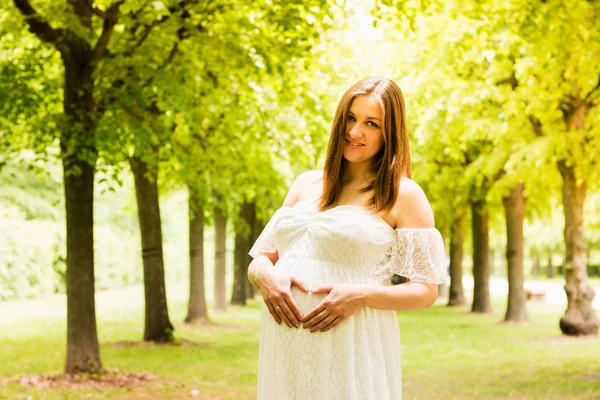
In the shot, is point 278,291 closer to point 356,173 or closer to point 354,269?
point 354,269

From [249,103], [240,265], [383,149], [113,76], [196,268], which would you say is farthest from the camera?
[240,265]

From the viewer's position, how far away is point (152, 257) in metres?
16.8

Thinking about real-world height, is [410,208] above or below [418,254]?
above

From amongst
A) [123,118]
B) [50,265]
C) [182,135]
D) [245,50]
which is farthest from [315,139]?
[50,265]

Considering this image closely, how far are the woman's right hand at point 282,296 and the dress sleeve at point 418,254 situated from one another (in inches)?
15.7

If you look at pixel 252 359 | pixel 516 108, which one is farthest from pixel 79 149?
pixel 516 108

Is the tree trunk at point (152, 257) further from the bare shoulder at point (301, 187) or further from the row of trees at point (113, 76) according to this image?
the bare shoulder at point (301, 187)

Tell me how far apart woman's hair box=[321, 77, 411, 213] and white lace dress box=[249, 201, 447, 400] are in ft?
0.32

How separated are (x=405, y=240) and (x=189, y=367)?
10847 mm

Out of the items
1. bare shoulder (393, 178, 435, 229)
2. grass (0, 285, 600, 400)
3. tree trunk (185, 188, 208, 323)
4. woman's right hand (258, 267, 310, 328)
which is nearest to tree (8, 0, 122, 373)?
grass (0, 285, 600, 400)

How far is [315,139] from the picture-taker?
54.0 ft

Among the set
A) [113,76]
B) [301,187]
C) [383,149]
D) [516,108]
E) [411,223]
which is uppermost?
[516,108]

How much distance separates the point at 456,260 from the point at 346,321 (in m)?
29.6

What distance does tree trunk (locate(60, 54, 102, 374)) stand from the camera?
1105 cm
